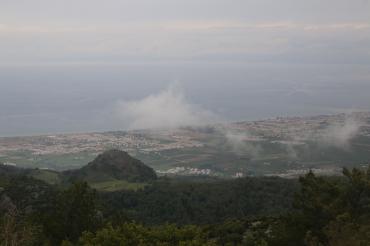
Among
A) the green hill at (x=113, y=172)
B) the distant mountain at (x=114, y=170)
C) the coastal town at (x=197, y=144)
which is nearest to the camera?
the green hill at (x=113, y=172)

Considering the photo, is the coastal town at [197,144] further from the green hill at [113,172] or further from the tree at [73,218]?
the tree at [73,218]

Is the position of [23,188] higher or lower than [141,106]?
lower

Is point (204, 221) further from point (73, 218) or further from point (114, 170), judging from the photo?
point (114, 170)

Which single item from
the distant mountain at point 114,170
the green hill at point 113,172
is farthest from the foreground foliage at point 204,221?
the distant mountain at point 114,170

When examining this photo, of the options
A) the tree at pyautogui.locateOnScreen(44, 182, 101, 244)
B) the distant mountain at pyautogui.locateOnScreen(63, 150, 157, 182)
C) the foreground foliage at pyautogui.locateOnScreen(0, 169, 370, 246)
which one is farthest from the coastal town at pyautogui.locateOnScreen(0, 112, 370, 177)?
the tree at pyautogui.locateOnScreen(44, 182, 101, 244)

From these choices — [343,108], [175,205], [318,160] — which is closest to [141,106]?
[343,108]

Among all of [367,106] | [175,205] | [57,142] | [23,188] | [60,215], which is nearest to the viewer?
[60,215]

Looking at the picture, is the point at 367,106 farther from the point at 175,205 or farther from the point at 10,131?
the point at 175,205

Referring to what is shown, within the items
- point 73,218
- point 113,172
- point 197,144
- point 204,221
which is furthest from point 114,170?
point 197,144
